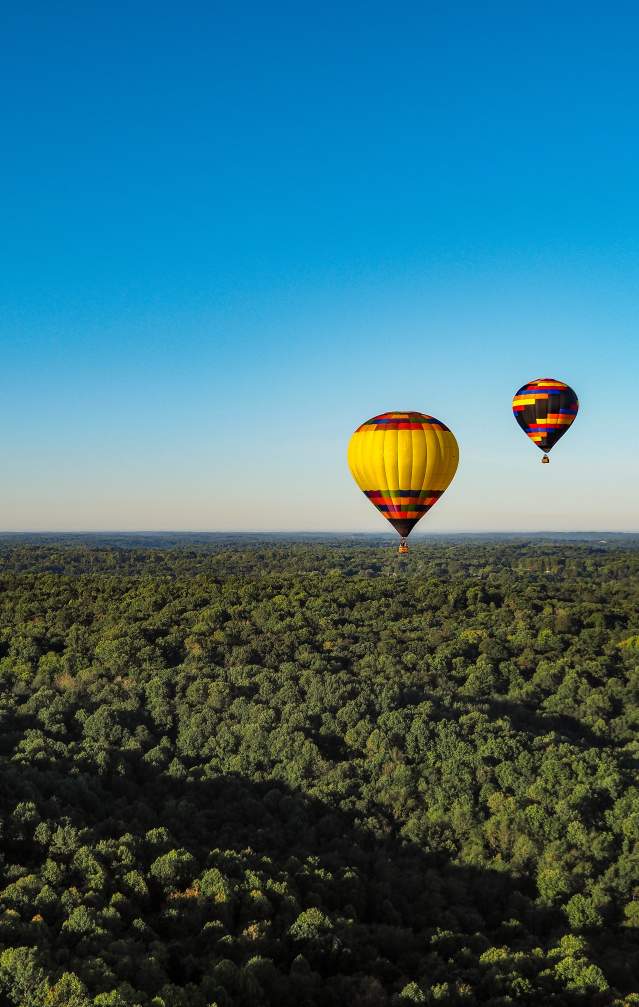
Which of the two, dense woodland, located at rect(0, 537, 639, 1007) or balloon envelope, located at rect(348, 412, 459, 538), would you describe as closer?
dense woodland, located at rect(0, 537, 639, 1007)

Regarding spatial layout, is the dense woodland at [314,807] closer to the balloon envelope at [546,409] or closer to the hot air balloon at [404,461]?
the hot air balloon at [404,461]

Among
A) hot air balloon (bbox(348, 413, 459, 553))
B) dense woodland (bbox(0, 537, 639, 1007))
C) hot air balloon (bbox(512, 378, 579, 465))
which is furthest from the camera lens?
hot air balloon (bbox(512, 378, 579, 465))

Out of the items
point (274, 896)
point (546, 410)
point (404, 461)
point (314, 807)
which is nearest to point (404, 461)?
point (404, 461)

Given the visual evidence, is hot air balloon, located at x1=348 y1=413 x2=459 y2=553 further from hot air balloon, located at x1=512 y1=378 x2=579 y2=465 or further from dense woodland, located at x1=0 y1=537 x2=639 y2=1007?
dense woodland, located at x1=0 y1=537 x2=639 y2=1007

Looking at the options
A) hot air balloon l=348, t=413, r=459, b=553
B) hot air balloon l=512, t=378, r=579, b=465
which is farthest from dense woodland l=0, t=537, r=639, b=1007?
hot air balloon l=512, t=378, r=579, b=465

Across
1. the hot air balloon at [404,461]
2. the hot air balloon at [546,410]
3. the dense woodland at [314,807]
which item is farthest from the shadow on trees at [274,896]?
the hot air balloon at [546,410]

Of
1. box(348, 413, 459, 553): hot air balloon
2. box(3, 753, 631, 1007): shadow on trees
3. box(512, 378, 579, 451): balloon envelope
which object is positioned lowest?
box(3, 753, 631, 1007): shadow on trees

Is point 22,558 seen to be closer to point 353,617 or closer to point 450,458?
point 353,617
